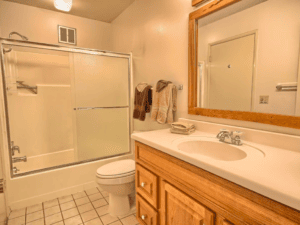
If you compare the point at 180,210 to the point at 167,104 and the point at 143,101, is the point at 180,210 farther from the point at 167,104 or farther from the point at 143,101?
the point at 143,101

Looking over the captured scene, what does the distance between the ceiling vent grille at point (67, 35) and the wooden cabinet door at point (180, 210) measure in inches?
102

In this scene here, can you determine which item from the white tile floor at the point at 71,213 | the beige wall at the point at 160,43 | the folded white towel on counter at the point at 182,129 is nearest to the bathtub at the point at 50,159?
the white tile floor at the point at 71,213

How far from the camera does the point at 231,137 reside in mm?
1115

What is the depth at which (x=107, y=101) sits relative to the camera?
7.64 feet

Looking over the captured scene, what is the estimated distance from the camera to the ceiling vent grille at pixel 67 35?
262cm

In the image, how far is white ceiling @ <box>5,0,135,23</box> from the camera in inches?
90.9

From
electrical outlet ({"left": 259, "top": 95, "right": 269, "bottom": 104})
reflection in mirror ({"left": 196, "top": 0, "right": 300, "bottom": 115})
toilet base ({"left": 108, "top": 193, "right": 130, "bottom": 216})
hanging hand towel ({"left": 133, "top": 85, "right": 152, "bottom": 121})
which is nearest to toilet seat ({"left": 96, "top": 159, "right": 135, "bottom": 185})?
toilet base ({"left": 108, "top": 193, "right": 130, "bottom": 216})

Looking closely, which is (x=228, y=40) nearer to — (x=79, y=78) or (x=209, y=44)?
(x=209, y=44)

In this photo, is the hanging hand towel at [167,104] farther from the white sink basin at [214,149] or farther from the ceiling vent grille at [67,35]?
the ceiling vent grille at [67,35]

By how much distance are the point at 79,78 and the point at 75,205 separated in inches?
56.2

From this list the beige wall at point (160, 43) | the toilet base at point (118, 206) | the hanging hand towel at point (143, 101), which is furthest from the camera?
the hanging hand towel at point (143, 101)

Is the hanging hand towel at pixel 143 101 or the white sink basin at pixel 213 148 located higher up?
the hanging hand towel at pixel 143 101

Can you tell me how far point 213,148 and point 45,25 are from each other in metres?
2.76

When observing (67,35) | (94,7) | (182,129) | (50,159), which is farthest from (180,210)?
(67,35)
